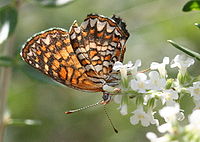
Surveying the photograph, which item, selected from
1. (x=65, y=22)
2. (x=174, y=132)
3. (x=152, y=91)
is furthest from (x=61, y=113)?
(x=174, y=132)

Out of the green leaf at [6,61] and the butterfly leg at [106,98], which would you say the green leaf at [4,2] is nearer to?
the green leaf at [6,61]

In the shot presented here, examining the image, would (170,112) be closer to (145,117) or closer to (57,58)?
(145,117)

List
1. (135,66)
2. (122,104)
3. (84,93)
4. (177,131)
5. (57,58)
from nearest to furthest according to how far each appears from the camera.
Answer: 1. (177,131)
2. (122,104)
3. (135,66)
4. (57,58)
5. (84,93)

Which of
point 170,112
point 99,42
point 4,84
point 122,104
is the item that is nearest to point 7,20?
point 4,84

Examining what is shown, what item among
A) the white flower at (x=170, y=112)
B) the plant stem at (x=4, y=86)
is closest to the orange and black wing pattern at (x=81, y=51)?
the plant stem at (x=4, y=86)

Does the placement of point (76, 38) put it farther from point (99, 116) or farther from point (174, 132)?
point (99, 116)

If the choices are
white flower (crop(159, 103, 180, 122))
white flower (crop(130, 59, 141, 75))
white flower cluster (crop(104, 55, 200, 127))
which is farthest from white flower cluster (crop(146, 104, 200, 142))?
white flower (crop(130, 59, 141, 75))
